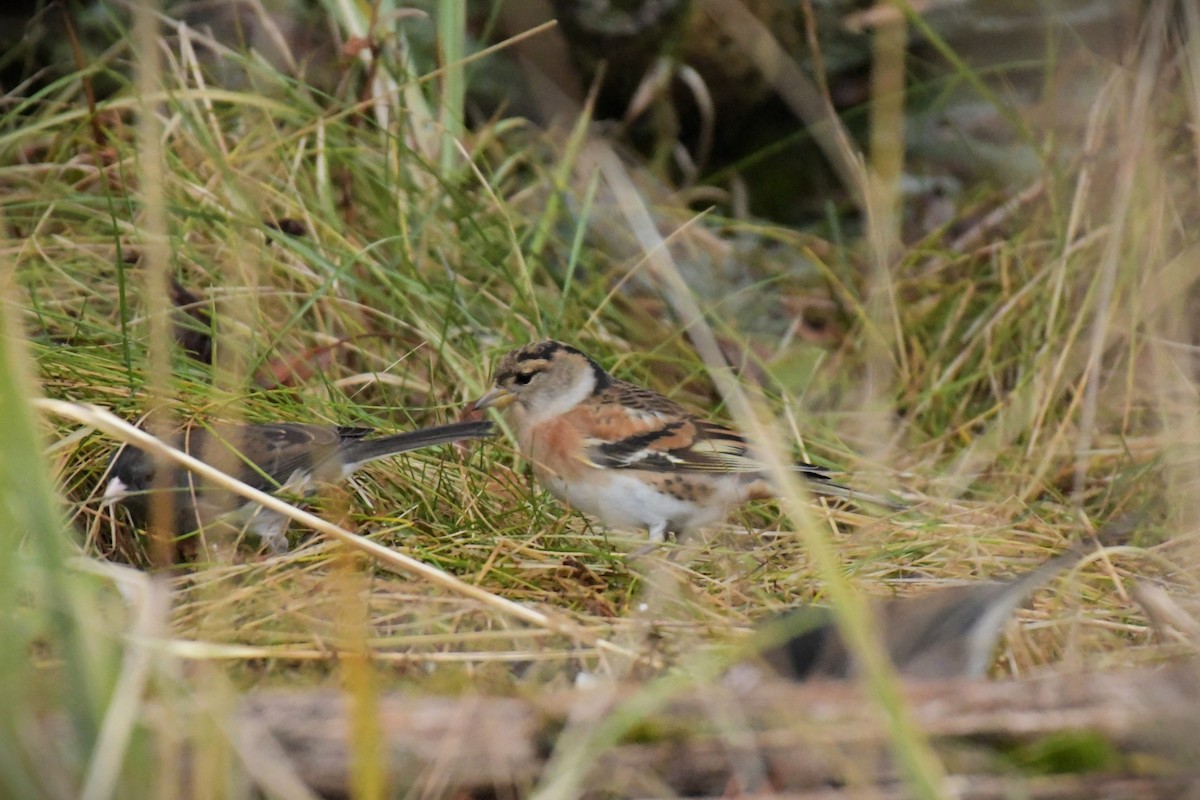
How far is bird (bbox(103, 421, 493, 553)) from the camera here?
313 centimetres

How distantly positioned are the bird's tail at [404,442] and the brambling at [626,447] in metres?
0.28

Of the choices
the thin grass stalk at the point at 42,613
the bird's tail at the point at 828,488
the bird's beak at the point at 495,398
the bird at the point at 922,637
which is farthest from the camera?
the bird's beak at the point at 495,398

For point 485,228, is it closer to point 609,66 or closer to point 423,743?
point 609,66

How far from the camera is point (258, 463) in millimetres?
3332

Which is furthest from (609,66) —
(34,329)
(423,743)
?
(423,743)

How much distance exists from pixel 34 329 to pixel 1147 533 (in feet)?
9.77

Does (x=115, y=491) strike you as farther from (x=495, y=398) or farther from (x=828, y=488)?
(x=828, y=488)

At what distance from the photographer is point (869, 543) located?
11.2 feet

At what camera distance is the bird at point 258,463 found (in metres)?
3.13

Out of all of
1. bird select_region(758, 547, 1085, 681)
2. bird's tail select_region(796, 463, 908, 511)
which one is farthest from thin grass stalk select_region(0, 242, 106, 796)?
bird's tail select_region(796, 463, 908, 511)

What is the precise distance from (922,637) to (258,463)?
1675 millimetres

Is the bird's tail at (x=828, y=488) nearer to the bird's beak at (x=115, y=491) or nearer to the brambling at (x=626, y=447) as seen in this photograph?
the brambling at (x=626, y=447)

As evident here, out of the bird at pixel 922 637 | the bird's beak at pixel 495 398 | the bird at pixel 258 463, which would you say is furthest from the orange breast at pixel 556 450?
the bird at pixel 922 637

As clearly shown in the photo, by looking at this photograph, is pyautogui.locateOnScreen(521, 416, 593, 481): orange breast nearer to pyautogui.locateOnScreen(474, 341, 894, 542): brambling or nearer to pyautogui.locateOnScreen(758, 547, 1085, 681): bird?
pyautogui.locateOnScreen(474, 341, 894, 542): brambling
